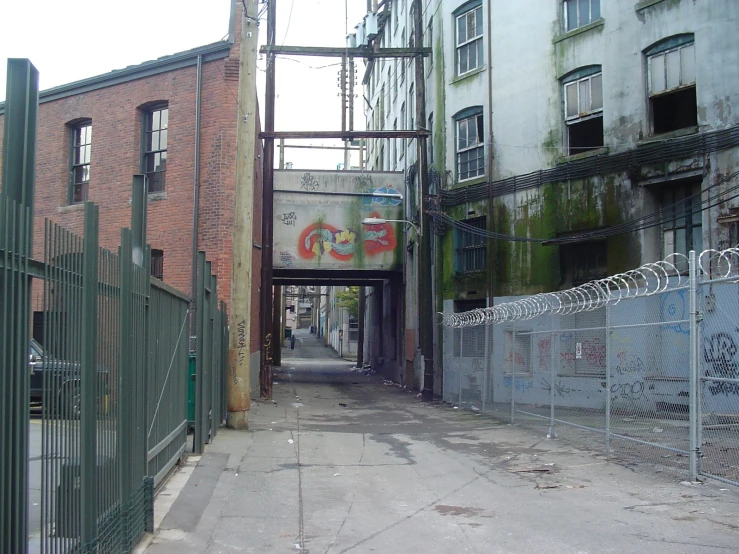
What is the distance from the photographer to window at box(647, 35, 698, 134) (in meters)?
16.5

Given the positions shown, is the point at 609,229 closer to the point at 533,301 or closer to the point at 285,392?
the point at 533,301

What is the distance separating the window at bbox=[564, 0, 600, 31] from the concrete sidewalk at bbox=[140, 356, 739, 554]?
1094 centimetres

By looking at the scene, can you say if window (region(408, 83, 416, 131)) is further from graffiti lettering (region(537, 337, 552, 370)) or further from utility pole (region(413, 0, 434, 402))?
graffiti lettering (region(537, 337, 552, 370))

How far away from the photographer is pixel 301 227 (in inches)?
1032

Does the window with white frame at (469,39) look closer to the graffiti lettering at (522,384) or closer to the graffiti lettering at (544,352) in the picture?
the graffiti lettering at (544,352)

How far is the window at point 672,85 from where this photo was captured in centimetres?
1648

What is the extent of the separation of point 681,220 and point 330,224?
12536 mm

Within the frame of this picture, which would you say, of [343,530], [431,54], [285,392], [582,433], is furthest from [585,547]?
[431,54]

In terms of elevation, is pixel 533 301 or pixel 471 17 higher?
pixel 471 17

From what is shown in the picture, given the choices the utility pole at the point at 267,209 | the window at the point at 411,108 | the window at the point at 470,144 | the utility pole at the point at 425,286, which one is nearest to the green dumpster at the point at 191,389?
the utility pole at the point at 267,209

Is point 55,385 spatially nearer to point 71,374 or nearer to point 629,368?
point 71,374

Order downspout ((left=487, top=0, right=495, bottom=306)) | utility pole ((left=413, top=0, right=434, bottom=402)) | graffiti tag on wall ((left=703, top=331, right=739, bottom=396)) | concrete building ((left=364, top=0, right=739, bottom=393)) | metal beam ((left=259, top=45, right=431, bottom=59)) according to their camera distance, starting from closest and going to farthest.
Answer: graffiti tag on wall ((left=703, top=331, right=739, bottom=396)) < concrete building ((left=364, top=0, right=739, bottom=393)) < downspout ((left=487, top=0, right=495, bottom=306)) < utility pole ((left=413, top=0, right=434, bottom=402)) < metal beam ((left=259, top=45, right=431, bottom=59))

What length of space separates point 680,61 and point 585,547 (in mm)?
13240

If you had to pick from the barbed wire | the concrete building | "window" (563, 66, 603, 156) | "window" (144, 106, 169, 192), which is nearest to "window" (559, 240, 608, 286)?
the concrete building
